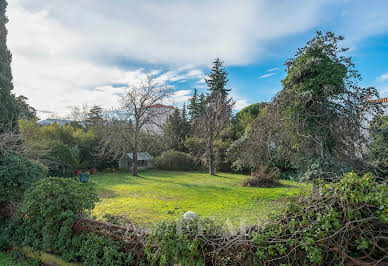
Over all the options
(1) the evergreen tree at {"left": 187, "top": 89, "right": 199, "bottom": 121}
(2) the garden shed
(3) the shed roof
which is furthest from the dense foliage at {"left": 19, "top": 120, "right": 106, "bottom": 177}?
(1) the evergreen tree at {"left": 187, "top": 89, "right": 199, "bottom": 121}

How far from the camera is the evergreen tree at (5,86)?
6.19 metres

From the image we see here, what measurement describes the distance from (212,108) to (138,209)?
12.0 m

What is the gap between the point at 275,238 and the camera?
2.39 meters

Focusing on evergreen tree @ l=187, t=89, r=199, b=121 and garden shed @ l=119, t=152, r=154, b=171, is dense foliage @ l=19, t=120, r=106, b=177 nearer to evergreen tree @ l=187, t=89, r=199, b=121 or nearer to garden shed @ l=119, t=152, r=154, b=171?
garden shed @ l=119, t=152, r=154, b=171

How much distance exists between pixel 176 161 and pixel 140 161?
3508 mm

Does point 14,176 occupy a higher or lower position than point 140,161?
higher

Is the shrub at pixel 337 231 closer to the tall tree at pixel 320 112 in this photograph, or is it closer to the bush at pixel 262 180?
the tall tree at pixel 320 112

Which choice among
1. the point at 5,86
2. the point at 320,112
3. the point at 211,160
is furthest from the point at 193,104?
the point at 320,112

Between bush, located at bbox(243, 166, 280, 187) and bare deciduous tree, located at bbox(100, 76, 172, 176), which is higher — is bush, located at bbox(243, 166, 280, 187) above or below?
below

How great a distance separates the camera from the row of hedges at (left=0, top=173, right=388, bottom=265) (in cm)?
209

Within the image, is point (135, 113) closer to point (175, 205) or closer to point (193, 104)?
point (175, 205)

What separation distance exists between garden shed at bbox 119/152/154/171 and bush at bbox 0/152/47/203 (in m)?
15.0

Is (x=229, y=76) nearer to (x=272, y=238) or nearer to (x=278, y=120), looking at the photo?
(x=278, y=120)

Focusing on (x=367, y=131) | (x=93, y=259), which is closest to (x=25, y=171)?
(x=93, y=259)
